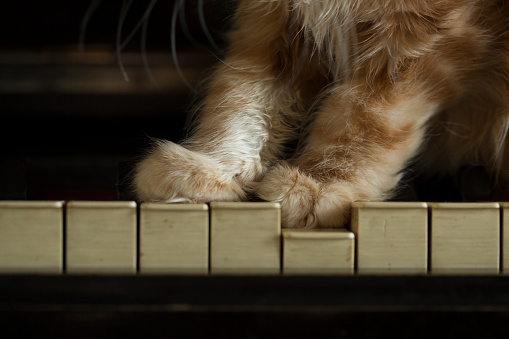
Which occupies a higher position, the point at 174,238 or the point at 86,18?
the point at 86,18

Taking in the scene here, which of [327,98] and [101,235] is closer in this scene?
[101,235]

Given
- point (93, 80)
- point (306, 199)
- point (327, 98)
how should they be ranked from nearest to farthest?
1. point (306, 199)
2. point (327, 98)
3. point (93, 80)

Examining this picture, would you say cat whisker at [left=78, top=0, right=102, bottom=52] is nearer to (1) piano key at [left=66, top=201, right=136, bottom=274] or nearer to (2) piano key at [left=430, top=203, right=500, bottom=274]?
(1) piano key at [left=66, top=201, right=136, bottom=274]

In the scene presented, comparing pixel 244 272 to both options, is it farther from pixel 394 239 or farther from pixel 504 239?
pixel 504 239

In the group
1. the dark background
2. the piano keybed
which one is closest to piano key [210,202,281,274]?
the piano keybed

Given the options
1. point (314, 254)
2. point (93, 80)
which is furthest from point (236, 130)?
point (93, 80)

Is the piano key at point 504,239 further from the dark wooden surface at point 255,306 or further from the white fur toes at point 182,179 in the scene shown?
the white fur toes at point 182,179

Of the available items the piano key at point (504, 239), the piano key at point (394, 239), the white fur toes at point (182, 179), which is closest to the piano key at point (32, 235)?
the white fur toes at point (182, 179)
